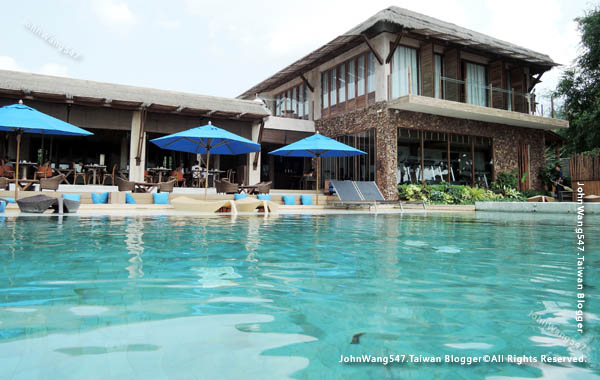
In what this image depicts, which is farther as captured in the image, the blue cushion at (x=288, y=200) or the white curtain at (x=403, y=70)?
the white curtain at (x=403, y=70)

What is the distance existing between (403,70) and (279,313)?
1499cm

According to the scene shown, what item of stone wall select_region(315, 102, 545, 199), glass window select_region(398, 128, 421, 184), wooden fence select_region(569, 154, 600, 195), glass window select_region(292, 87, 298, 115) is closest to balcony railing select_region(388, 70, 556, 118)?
stone wall select_region(315, 102, 545, 199)

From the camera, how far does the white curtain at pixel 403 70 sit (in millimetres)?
14977

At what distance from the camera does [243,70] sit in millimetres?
45062

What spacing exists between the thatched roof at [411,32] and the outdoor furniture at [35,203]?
11.5 metres

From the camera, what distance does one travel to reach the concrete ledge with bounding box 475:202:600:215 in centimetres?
1082

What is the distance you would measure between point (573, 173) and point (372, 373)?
18.8 m

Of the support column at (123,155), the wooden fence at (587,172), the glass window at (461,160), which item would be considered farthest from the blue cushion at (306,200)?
the wooden fence at (587,172)

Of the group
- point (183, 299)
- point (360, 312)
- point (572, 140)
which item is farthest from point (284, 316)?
point (572, 140)

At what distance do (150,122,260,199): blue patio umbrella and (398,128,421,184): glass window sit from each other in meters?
6.23

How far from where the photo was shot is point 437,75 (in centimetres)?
1598

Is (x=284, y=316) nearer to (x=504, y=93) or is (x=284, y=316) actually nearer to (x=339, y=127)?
(x=339, y=127)

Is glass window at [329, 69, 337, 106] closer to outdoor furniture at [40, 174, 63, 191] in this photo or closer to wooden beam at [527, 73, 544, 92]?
wooden beam at [527, 73, 544, 92]

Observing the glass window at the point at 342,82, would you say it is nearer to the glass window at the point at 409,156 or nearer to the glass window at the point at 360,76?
the glass window at the point at 360,76
